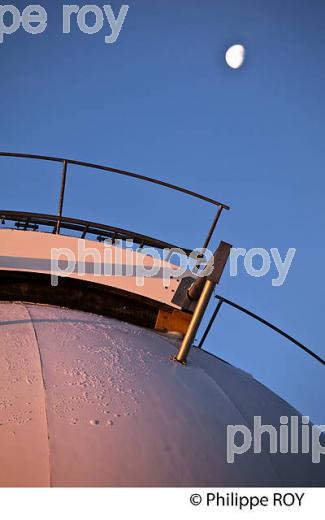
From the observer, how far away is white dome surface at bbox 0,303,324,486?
3572 millimetres

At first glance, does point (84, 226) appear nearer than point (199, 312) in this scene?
No

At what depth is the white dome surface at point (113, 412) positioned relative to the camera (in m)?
3.57

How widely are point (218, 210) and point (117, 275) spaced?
1370 mm

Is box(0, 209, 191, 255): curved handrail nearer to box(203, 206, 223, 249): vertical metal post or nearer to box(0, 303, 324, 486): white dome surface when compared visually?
box(203, 206, 223, 249): vertical metal post

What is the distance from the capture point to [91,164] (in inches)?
259

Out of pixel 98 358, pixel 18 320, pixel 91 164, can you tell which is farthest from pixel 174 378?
pixel 91 164

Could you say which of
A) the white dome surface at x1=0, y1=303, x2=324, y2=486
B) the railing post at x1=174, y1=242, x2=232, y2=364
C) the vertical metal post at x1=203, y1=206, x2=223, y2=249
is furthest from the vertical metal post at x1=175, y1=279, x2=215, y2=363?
the vertical metal post at x1=203, y1=206, x2=223, y2=249

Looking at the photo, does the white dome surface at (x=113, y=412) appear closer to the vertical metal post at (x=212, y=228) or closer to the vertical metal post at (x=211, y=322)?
the vertical metal post at (x=211, y=322)

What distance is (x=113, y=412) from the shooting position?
412 cm

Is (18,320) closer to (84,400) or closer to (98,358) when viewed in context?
(98,358)

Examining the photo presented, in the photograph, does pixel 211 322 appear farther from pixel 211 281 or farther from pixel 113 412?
pixel 113 412

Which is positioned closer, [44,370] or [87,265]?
[44,370]

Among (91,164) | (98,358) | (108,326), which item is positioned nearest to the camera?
(98,358)

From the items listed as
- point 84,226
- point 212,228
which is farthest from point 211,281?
point 84,226
